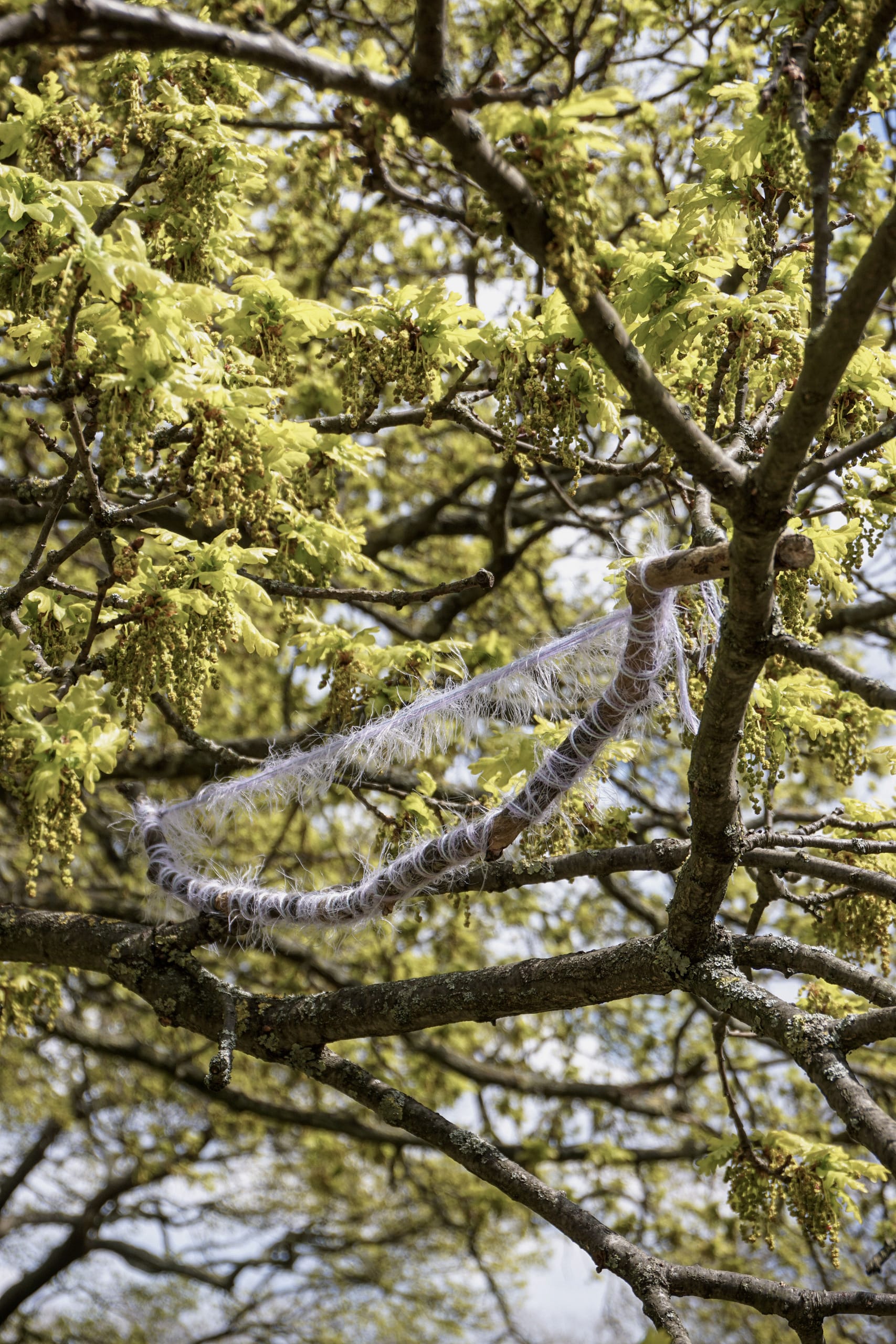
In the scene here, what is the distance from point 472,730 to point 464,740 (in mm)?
69

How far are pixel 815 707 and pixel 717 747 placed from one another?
5.10 ft

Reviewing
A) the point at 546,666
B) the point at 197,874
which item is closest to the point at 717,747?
the point at 546,666

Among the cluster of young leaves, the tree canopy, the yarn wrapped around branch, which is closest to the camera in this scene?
the tree canopy

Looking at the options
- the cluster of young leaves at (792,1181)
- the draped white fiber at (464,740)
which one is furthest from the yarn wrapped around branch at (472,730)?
the cluster of young leaves at (792,1181)

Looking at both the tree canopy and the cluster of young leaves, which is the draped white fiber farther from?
the cluster of young leaves

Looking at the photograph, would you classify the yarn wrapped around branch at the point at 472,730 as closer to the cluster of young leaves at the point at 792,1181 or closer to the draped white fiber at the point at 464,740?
the draped white fiber at the point at 464,740

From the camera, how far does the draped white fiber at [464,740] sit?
2.54 m

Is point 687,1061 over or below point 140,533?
over

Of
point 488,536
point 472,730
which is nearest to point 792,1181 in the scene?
point 472,730

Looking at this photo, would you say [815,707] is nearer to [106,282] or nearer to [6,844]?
[106,282]

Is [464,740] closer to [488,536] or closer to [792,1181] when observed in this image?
[792,1181]

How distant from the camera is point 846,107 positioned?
1740mm

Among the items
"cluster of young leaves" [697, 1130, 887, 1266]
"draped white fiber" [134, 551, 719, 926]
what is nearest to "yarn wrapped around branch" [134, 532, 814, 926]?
"draped white fiber" [134, 551, 719, 926]

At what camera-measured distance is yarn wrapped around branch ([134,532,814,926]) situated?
2465mm
